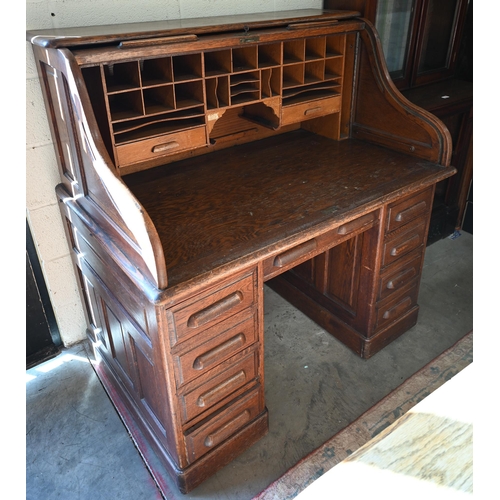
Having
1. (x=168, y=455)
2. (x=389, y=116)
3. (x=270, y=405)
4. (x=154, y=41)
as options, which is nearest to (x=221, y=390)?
(x=168, y=455)

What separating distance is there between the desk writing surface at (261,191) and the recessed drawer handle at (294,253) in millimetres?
126

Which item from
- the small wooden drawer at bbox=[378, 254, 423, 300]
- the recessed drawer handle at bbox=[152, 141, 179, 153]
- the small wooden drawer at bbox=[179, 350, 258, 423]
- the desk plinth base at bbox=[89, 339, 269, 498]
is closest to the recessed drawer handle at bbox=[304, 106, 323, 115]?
the recessed drawer handle at bbox=[152, 141, 179, 153]

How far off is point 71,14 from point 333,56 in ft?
3.67

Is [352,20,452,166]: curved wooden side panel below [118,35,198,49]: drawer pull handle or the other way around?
below

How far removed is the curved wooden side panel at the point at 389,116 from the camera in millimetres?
2062

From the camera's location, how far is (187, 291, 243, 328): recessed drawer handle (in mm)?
1510

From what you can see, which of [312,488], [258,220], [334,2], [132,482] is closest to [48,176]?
[258,220]

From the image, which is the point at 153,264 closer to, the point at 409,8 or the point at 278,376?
the point at 278,376

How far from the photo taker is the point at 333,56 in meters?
2.12

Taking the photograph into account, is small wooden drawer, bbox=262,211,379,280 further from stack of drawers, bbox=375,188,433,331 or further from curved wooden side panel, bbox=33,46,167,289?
curved wooden side panel, bbox=33,46,167,289

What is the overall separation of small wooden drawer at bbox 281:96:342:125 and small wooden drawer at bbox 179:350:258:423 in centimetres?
103

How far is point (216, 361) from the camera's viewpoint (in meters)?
1.66

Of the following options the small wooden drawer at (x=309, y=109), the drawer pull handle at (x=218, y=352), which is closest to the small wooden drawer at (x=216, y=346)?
the drawer pull handle at (x=218, y=352)

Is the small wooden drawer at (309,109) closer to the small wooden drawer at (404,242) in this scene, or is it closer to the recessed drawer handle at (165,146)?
the recessed drawer handle at (165,146)
